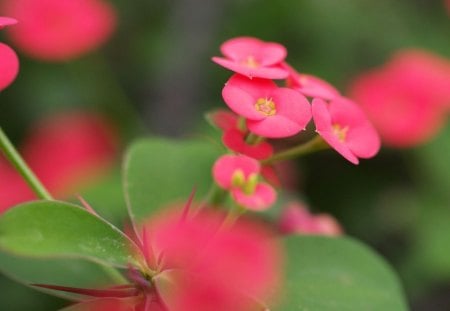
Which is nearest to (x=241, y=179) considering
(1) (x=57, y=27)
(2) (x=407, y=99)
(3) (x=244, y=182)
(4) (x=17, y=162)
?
(3) (x=244, y=182)

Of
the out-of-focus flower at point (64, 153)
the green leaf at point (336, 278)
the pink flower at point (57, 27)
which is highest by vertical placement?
the green leaf at point (336, 278)

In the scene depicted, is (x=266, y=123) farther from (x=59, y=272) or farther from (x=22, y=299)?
(x=22, y=299)

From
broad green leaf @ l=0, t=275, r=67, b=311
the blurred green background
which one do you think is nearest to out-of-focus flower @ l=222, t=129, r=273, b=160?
broad green leaf @ l=0, t=275, r=67, b=311

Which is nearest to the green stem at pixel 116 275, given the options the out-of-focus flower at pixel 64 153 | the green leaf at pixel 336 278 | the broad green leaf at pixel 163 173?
the broad green leaf at pixel 163 173

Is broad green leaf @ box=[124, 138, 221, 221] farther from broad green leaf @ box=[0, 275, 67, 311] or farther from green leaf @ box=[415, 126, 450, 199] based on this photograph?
green leaf @ box=[415, 126, 450, 199]

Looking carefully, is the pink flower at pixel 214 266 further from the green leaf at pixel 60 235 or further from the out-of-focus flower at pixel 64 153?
the out-of-focus flower at pixel 64 153

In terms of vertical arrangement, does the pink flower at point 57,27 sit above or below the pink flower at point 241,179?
below

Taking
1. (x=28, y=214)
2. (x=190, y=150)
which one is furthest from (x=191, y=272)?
(x=190, y=150)
